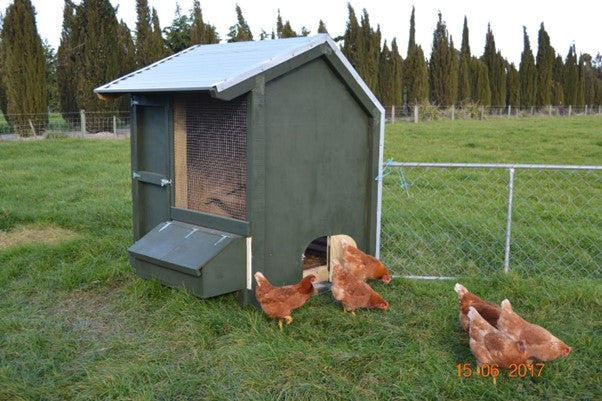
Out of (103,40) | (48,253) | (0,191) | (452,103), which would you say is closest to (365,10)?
(452,103)

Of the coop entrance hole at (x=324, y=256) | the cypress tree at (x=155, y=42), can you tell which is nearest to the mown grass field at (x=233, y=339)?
the coop entrance hole at (x=324, y=256)

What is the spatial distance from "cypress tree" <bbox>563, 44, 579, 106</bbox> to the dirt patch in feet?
140

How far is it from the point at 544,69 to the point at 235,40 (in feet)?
73.3

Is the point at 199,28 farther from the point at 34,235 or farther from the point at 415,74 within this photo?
the point at 34,235

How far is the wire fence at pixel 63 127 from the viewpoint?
19.4 meters

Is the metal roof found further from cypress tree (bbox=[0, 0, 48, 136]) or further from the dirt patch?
cypress tree (bbox=[0, 0, 48, 136])

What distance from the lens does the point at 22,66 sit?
19797mm

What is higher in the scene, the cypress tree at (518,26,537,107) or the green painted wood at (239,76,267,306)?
the cypress tree at (518,26,537,107)

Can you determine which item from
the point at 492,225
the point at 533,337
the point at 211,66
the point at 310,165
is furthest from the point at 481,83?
the point at 533,337

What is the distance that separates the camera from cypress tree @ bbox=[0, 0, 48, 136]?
773 inches

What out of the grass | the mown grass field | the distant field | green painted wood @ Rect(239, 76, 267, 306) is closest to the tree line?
the distant field

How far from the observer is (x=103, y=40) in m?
21.6

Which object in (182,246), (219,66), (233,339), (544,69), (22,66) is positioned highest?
(544,69)

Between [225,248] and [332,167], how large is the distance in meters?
1.23
